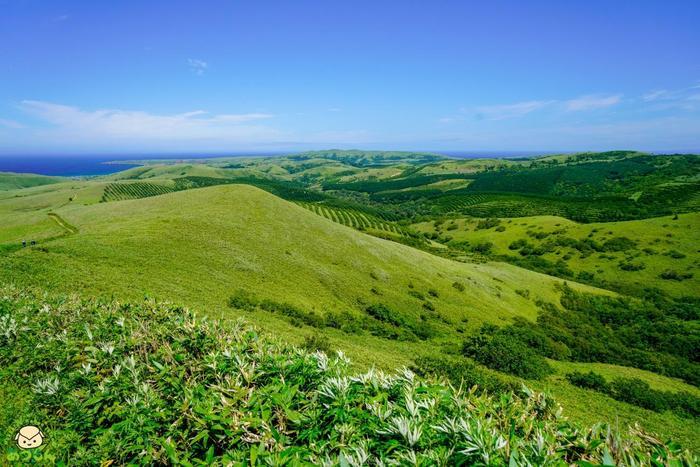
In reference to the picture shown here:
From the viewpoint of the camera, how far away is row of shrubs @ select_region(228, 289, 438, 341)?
3144 centimetres

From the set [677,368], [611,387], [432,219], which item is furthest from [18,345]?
[432,219]

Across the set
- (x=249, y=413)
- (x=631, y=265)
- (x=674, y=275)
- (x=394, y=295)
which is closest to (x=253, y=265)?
(x=394, y=295)

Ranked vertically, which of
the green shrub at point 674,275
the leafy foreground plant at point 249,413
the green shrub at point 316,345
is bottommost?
the green shrub at point 674,275

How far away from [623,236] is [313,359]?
470 feet

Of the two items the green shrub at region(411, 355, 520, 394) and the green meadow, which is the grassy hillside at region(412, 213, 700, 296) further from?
the green shrub at region(411, 355, 520, 394)

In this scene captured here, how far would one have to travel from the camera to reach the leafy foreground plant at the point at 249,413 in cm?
550

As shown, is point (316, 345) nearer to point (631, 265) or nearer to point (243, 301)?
point (243, 301)

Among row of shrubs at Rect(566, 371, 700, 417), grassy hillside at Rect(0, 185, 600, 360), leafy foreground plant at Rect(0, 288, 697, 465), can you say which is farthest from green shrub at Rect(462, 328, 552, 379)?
leafy foreground plant at Rect(0, 288, 697, 465)

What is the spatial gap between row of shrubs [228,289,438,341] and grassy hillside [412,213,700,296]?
82.8 metres

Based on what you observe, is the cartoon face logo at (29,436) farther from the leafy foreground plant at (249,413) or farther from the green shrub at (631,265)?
the green shrub at (631,265)

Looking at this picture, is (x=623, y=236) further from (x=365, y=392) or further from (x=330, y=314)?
→ (x=365, y=392)

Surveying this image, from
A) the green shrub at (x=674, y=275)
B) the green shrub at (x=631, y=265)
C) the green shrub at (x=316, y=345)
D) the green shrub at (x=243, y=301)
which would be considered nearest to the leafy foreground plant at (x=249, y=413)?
the green shrub at (x=316, y=345)

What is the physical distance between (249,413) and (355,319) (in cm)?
3098

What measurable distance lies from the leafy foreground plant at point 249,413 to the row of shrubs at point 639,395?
28872 mm
